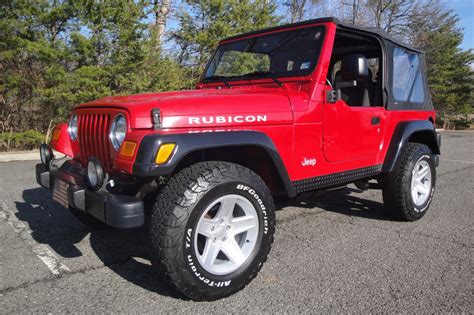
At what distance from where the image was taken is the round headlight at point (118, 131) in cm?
258

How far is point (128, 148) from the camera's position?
2.40 metres

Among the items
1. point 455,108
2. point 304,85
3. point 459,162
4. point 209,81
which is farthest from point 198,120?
point 455,108

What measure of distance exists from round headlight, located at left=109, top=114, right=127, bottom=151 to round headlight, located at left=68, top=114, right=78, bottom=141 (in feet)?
2.73

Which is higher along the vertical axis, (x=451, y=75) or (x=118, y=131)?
(x=451, y=75)

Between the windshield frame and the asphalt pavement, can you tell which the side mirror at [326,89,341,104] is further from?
the asphalt pavement

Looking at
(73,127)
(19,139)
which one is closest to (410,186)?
(73,127)

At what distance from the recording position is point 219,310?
8.09ft

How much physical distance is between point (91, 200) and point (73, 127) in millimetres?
1095

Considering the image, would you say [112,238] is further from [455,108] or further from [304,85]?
[455,108]

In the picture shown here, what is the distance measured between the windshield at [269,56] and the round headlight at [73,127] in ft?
4.66

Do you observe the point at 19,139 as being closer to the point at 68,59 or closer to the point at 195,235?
the point at 68,59

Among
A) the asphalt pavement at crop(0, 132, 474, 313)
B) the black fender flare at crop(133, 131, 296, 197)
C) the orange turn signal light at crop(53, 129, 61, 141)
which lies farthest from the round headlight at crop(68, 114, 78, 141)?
the black fender flare at crop(133, 131, 296, 197)

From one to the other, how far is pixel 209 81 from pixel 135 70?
6.89 m

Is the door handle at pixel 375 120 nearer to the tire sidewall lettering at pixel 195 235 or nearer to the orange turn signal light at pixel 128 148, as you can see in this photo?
the tire sidewall lettering at pixel 195 235
